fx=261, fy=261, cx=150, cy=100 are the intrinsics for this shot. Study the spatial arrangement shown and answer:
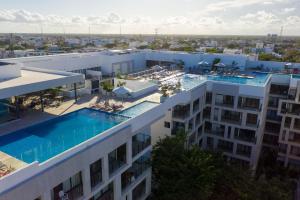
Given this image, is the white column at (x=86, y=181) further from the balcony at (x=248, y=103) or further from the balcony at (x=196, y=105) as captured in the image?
the balcony at (x=248, y=103)

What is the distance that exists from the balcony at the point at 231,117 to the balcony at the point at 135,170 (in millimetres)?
15567

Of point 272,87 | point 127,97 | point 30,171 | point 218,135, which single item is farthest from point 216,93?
point 30,171

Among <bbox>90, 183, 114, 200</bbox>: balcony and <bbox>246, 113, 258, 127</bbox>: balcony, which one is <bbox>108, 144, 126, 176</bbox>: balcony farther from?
<bbox>246, 113, 258, 127</bbox>: balcony

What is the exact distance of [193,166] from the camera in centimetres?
2400

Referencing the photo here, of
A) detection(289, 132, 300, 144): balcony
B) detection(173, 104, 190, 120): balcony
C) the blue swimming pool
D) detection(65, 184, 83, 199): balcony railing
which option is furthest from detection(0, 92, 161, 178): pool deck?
detection(289, 132, 300, 144): balcony

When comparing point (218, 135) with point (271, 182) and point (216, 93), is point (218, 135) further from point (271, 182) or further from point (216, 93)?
point (271, 182)

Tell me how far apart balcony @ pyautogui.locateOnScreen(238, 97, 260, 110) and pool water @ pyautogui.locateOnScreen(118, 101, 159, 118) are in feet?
49.1

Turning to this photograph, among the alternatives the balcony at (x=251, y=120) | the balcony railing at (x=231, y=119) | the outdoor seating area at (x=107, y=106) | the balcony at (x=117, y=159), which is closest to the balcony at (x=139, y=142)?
the balcony at (x=117, y=159)

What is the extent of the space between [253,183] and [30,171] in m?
22.7

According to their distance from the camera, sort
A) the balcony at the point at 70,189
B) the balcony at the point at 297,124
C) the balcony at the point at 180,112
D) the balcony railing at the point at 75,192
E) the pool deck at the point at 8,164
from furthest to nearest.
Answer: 1. the balcony at the point at 297,124
2. the balcony at the point at 180,112
3. the balcony railing at the point at 75,192
4. the balcony at the point at 70,189
5. the pool deck at the point at 8,164

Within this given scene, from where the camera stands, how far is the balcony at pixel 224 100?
35.8 metres

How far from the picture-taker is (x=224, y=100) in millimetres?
36188

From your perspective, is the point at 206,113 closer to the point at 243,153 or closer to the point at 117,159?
the point at 243,153

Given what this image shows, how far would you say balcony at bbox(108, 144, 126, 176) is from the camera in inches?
781
